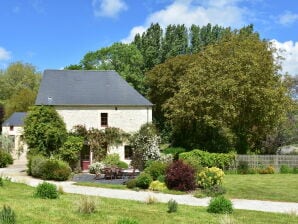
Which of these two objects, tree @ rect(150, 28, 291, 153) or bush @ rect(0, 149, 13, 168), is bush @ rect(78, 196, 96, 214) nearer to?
tree @ rect(150, 28, 291, 153)

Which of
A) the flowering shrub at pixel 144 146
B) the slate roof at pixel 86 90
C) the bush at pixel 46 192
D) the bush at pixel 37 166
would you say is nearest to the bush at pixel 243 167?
the flowering shrub at pixel 144 146

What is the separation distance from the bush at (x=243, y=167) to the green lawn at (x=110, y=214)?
55.9 ft

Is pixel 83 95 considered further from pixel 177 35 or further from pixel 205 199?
pixel 177 35

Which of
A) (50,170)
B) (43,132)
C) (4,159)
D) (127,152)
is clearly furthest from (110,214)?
(4,159)

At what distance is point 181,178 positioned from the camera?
72.1 feet

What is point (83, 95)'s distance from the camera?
36188 millimetres

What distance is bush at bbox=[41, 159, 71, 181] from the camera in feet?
87.9

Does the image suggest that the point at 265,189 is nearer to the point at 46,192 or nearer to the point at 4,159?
the point at 46,192

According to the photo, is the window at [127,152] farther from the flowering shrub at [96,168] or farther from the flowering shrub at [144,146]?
the flowering shrub at [96,168]

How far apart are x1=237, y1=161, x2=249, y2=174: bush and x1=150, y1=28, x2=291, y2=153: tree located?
121 inches

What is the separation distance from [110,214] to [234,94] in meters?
21.6

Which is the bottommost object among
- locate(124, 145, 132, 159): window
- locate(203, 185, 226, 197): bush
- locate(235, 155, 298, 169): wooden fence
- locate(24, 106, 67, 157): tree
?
locate(203, 185, 226, 197): bush

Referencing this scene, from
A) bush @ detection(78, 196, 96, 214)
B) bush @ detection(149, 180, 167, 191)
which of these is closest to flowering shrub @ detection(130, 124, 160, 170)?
bush @ detection(149, 180, 167, 191)

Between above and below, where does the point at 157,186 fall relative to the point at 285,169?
below
